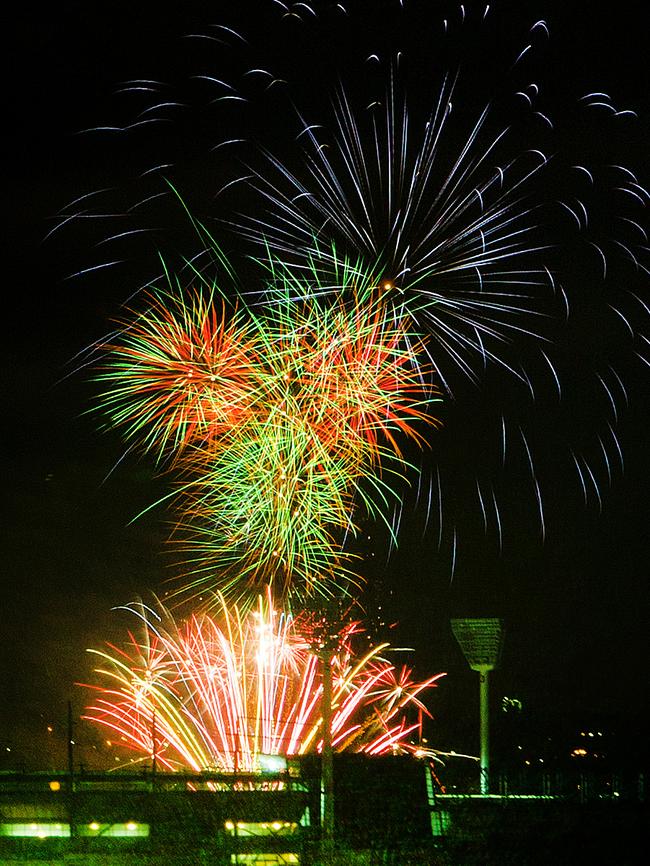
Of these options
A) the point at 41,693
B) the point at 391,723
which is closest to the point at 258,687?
the point at 391,723

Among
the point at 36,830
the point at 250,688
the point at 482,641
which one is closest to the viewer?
the point at 36,830

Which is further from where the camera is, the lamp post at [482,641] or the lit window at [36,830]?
the lamp post at [482,641]

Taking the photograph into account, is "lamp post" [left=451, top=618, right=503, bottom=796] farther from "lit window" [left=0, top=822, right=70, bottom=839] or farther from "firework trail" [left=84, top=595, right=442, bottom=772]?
"lit window" [left=0, top=822, right=70, bottom=839]

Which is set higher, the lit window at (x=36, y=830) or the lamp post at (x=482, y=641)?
the lamp post at (x=482, y=641)

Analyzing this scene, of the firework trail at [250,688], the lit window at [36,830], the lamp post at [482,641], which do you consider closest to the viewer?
the lit window at [36,830]

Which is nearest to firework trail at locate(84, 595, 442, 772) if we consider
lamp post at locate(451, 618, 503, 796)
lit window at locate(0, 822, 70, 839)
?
lamp post at locate(451, 618, 503, 796)

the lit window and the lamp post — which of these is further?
the lamp post

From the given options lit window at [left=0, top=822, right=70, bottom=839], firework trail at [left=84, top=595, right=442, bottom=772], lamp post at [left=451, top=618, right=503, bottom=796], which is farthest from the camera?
firework trail at [left=84, top=595, right=442, bottom=772]

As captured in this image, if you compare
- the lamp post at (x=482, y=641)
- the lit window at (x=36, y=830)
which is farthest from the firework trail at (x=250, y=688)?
the lit window at (x=36, y=830)

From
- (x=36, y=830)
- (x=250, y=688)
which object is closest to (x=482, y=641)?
(x=250, y=688)

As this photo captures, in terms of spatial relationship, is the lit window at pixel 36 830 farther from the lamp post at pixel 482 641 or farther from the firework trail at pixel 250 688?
the firework trail at pixel 250 688

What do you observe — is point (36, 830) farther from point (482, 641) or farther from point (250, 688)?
point (250, 688)

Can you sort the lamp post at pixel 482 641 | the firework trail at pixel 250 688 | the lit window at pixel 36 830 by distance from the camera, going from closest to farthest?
the lit window at pixel 36 830
the lamp post at pixel 482 641
the firework trail at pixel 250 688
